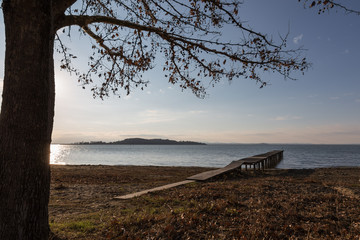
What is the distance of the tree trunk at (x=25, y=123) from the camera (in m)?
3.27

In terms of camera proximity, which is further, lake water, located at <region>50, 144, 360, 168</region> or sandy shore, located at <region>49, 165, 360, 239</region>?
lake water, located at <region>50, 144, 360, 168</region>

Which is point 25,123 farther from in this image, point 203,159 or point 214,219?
point 203,159

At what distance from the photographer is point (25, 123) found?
3320 mm

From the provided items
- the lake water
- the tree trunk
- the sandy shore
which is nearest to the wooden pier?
the sandy shore

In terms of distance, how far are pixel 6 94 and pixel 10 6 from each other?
51.7 inches

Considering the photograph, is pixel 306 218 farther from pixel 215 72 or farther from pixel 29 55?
pixel 29 55

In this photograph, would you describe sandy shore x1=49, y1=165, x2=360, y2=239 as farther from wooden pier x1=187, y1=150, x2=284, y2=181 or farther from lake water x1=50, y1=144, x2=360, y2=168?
lake water x1=50, y1=144, x2=360, y2=168

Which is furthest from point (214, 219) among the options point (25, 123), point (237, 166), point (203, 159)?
point (203, 159)

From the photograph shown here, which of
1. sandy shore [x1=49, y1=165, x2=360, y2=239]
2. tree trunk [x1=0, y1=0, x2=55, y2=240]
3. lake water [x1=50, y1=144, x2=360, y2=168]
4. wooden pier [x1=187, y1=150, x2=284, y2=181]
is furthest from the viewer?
lake water [x1=50, y1=144, x2=360, y2=168]

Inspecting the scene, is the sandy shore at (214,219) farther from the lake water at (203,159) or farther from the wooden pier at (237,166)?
the lake water at (203,159)

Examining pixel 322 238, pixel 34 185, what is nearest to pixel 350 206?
pixel 322 238

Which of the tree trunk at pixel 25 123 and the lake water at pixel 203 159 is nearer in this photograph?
the tree trunk at pixel 25 123

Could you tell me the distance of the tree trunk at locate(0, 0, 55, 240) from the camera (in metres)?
3.27

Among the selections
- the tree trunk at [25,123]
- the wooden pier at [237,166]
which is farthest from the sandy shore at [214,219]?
the wooden pier at [237,166]
